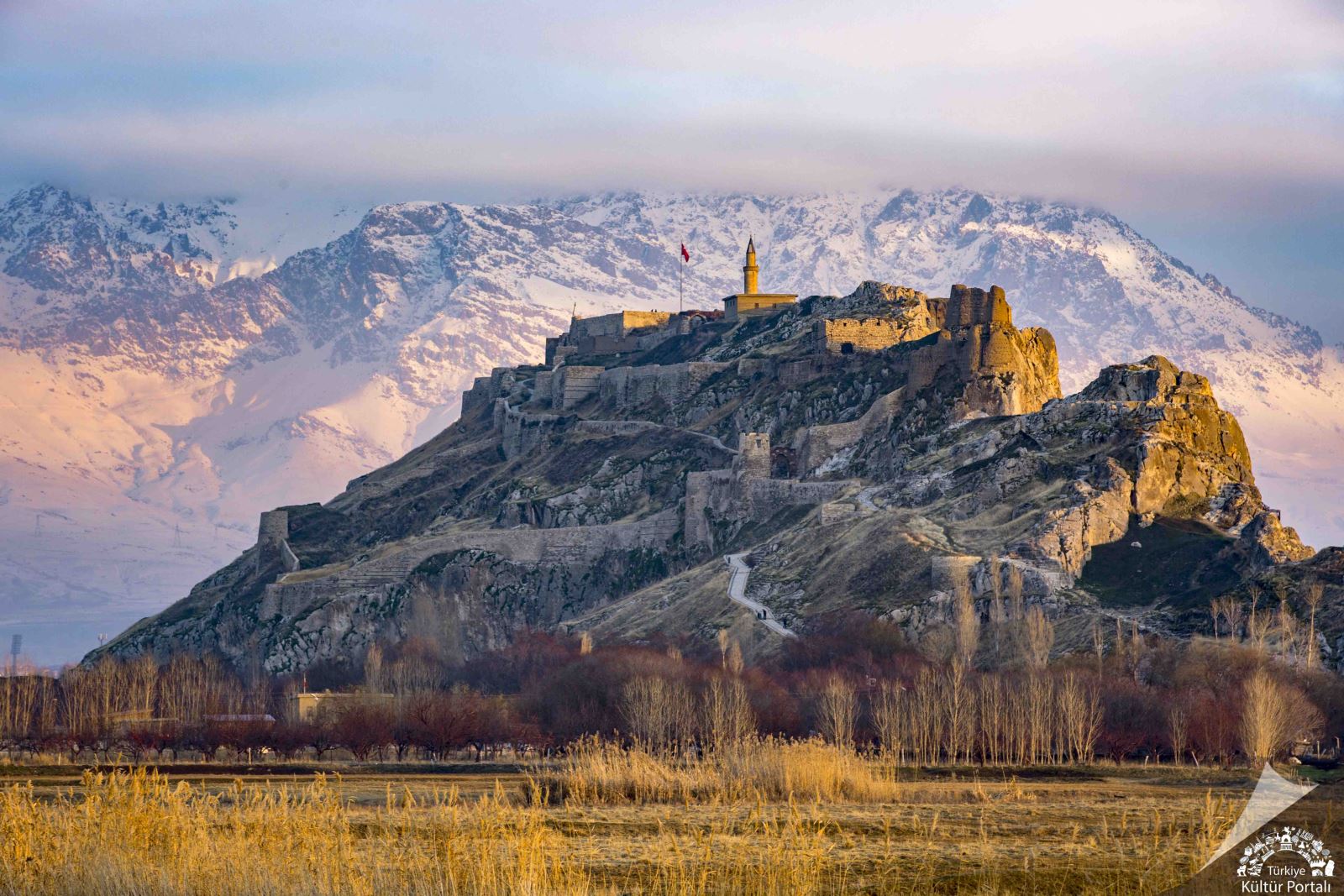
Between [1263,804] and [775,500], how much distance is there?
8056cm

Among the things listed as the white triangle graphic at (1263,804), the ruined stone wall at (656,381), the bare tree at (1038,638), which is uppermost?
the ruined stone wall at (656,381)

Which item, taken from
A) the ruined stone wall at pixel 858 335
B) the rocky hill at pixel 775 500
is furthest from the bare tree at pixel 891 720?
the ruined stone wall at pixel 858 335

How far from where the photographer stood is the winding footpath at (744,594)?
110750mm

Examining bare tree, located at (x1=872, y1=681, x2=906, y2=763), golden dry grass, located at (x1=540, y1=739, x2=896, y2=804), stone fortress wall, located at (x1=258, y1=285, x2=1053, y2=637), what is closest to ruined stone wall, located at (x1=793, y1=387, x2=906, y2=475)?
stone fortress wall, located at (x1=258, y1=285, x2=1053, y2=637)

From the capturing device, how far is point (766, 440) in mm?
138125

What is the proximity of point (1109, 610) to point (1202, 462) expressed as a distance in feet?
65.7

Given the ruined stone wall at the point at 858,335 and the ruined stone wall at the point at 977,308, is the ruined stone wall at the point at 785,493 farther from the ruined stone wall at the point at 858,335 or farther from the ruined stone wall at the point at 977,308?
the ruined stone wall at the point at 858,335

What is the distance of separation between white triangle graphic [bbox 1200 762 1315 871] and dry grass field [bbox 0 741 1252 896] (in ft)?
1.50

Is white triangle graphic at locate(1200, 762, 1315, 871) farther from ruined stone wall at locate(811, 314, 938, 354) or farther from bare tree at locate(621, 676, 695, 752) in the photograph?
ruined stone wall at locate(811, 314, 938, 354)

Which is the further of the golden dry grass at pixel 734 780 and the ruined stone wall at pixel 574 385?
the ruined stone wall at pixel 574 385

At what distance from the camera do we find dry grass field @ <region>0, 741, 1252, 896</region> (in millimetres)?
35781

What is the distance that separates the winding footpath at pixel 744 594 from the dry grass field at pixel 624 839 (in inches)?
2146

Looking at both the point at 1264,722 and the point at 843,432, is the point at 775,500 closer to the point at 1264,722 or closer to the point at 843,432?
the point at 843,432

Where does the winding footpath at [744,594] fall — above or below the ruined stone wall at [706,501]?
below
